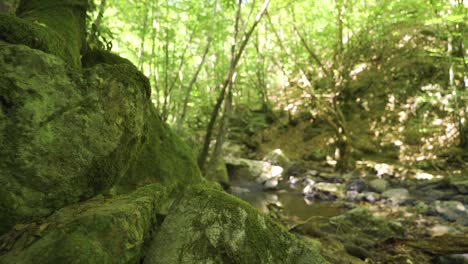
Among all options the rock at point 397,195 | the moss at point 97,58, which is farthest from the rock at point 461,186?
the moss at point 97,58

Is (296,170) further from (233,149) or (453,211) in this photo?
(453,211)

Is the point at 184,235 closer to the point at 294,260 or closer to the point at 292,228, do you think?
the point at 294,260

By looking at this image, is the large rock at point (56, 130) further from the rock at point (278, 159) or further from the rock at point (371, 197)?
the rock at point (278, 159)

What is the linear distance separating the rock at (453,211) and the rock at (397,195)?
3.38ft

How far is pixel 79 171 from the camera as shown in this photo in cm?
175

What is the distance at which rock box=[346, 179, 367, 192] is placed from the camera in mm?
9914

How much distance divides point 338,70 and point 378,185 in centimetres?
574

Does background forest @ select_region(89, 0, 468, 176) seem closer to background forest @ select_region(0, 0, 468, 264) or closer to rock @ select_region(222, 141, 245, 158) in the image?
background forest @ select_region(0, 0, 468, 264)

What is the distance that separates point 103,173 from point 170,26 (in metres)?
10.3

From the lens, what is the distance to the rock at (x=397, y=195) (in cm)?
842

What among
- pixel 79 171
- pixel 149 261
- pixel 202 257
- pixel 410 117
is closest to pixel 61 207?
pixel 79 171

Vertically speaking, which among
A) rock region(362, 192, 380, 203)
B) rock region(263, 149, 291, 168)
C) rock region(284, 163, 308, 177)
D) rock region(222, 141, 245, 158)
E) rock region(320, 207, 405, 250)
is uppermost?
rock region(222, 141, 245, 158)

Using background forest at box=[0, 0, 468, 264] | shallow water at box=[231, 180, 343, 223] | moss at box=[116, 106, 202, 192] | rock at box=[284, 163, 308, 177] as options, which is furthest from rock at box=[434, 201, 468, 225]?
moss at box=[116, 106, 202, 192]

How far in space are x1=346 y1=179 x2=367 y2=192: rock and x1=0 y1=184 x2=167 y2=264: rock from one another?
941 centimetres
